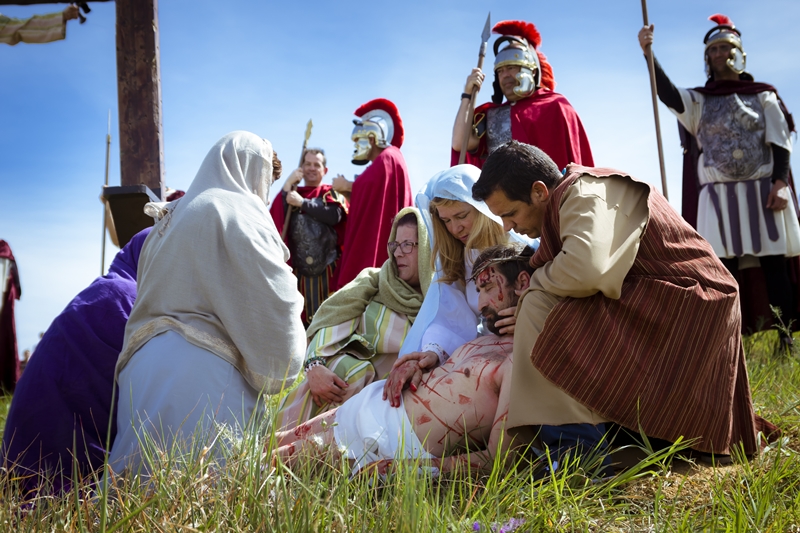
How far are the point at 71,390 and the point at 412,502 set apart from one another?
1726 mm

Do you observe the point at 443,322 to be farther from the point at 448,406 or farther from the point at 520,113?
the point at 520,113

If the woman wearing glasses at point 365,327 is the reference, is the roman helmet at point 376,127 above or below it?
above

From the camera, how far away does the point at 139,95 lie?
16.0ft

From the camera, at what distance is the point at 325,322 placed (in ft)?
12.2

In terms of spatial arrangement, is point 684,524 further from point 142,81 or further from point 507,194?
point 142,81

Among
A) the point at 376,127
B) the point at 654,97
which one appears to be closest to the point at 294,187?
the point at 376,127

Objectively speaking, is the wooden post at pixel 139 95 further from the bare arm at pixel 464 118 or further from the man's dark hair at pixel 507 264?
the man's dark hair at pixel 507 264

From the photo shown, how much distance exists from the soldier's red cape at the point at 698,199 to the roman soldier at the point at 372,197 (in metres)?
2.18

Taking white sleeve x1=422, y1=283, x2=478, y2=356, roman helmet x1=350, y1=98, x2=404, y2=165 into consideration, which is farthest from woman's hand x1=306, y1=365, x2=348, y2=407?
roman helmet x1=350, y1=98, x2=404, y2=165

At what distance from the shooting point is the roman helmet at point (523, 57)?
17.2 feet

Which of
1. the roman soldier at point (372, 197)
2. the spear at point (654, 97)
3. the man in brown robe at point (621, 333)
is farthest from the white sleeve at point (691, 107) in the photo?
the man in brown robe at point (621, 333)

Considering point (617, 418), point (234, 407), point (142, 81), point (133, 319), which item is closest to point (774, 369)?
point (617, 418)

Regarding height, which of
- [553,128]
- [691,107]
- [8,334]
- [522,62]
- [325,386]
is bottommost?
[8,334]

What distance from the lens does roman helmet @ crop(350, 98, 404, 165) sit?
6.88 meters
